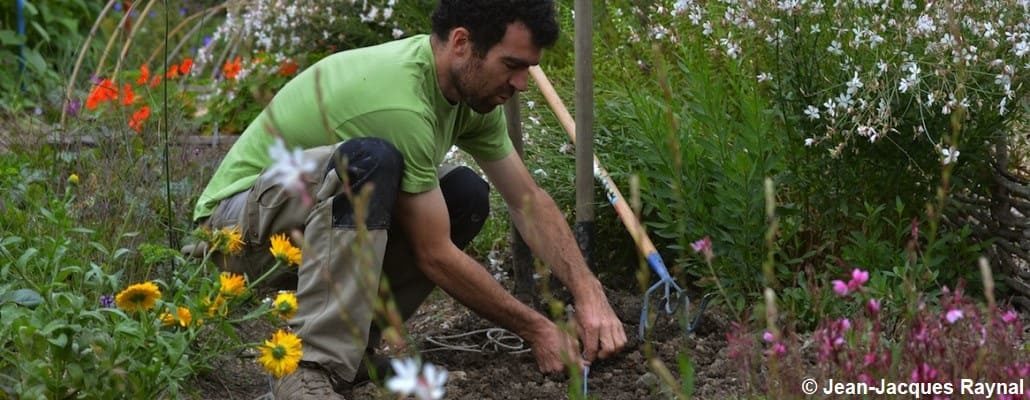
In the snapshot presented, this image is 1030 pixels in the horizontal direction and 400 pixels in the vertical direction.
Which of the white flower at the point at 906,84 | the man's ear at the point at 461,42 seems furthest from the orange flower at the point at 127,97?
the white flower at the point at 906,84

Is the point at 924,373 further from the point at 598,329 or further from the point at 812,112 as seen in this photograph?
the point at 812,112

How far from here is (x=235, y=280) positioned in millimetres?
2592

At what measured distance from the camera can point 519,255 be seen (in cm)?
399

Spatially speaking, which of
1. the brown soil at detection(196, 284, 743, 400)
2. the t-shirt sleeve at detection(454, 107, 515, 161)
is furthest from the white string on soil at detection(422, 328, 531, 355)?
the t-shirt sleeve at detection(454, 107, 515, 161)

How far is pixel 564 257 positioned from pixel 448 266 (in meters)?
0.41

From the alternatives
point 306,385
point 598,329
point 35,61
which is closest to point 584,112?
point 598,329

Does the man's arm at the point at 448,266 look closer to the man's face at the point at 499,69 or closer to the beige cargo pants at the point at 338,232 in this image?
the beige cargo pants at the point at 338,232

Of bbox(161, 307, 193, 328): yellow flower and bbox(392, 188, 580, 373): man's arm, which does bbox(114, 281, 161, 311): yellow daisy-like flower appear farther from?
bbox(392, 188, 580, 373): man's arm

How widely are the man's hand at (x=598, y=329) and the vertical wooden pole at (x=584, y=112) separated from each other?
1.89ft

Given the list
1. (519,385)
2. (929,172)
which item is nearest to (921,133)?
(929,172)

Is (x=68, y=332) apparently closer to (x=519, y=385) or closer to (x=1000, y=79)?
(x=519, y=385)

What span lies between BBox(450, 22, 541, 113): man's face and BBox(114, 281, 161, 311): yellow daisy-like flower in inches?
35.3

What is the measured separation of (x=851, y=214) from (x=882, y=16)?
1.71ft

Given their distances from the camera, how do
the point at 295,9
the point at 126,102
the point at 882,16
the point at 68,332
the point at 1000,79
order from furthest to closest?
the point at 295,9 → the point at 126,102 → the point at 882,16 → the point at 1000,79 → the point at 68,332
